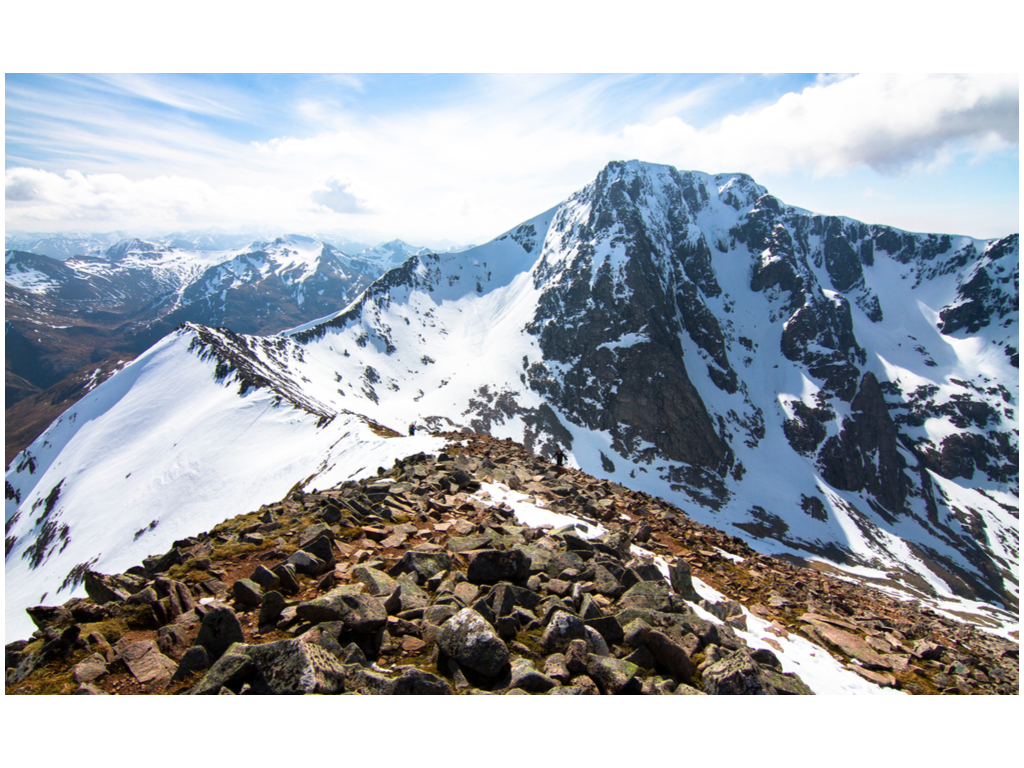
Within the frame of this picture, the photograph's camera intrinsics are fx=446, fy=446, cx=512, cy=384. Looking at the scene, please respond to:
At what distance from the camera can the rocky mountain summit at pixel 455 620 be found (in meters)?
6.48

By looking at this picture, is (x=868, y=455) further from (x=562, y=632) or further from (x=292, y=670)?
(x=292, y=670)

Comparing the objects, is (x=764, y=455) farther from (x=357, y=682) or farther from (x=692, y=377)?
(x=357, y=682)

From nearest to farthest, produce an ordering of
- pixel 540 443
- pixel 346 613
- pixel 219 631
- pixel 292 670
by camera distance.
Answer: pixel 292 670 < pixel 219 631 < pixel 346 613 < pixel 540 443

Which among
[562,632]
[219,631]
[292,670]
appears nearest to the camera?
[292,670]

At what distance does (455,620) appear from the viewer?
6926mm

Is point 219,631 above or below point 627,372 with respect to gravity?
above

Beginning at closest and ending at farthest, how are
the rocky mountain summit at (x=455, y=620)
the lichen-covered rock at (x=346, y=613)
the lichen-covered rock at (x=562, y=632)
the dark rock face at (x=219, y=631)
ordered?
the rocky mountain summit at (x=455, y=620), the dark rock face at (x=219, y=631), the lichen-covered rock at (x=346, y=613), the lichen-covered rock at (x=562, y=632)

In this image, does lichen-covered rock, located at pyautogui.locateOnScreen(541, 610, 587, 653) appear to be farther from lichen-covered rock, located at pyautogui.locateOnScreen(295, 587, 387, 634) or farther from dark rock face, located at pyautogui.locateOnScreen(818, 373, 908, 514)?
dark rock face, located at pyautogui.locateOnScreen(818, 373, 908, 514)

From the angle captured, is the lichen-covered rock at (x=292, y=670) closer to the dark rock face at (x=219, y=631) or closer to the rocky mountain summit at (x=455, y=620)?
the rocky mountain summit at (x=455, y=620)

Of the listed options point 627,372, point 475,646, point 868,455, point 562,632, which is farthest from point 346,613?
point 868,455

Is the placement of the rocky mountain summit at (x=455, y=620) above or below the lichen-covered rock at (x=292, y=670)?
below

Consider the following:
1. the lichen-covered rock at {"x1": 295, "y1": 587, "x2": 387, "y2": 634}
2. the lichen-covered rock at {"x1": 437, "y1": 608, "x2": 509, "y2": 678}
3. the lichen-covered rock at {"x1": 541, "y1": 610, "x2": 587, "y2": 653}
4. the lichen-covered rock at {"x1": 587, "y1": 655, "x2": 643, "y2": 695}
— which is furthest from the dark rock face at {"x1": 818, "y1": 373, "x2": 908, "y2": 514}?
the lichen-covered rock at {"x1": 295, "y1": 587, "x2": 387, "y2": 634}

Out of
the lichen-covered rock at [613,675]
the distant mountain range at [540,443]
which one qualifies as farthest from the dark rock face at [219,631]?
the distant mountain range at [540,443]

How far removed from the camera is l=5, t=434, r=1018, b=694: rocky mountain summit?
6.48 metres
